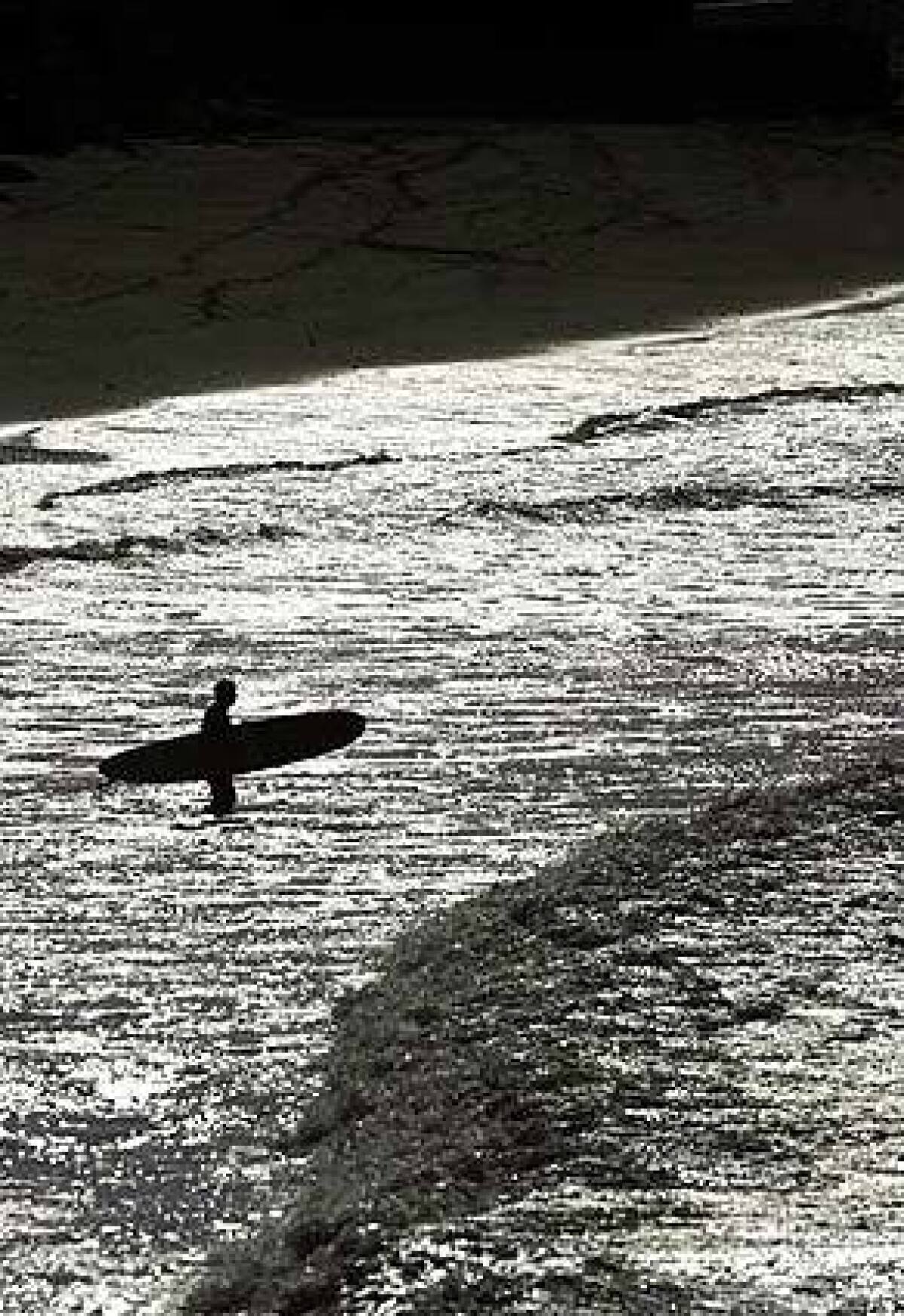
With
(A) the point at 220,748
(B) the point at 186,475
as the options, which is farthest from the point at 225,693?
(B) the point at 186,475

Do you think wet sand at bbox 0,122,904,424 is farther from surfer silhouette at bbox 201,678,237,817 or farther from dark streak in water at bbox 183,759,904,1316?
dark streak in water at bbox 183,759,904,1316

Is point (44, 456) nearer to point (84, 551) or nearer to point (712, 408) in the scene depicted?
point (712, 408)

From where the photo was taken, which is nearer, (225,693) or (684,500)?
(225,693)

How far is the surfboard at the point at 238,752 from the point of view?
1.71m

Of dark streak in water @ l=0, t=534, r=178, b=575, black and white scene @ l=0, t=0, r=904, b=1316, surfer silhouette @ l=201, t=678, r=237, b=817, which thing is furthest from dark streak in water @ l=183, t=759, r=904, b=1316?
dark streak in water @ l=0, t=534, r=178, b=575

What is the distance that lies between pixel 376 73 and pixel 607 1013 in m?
7.20

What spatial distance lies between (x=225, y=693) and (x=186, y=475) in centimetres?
131

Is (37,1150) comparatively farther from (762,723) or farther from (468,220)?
(468,220)

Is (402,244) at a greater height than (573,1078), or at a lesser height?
lesser

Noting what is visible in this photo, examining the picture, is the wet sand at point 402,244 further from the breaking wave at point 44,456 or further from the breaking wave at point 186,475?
the breaking wave at point 186,475

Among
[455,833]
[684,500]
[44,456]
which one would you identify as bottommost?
[44,456]

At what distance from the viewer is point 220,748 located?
1.72m

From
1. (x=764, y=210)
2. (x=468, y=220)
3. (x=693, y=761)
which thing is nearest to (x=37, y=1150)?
(x=693, y=761)

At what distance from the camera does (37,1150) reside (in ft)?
3.82
